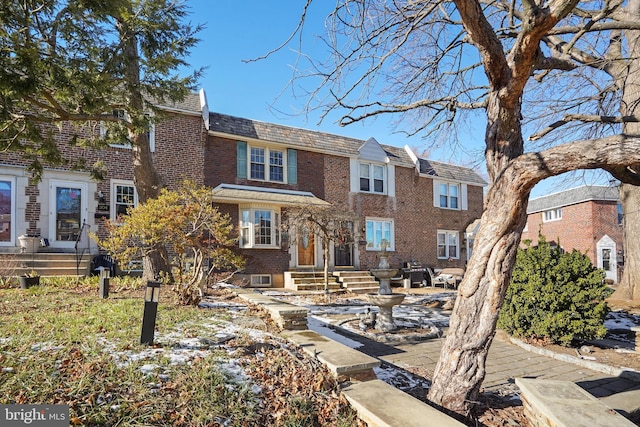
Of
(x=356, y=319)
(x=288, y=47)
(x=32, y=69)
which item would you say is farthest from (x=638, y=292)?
(x=32, y=69)

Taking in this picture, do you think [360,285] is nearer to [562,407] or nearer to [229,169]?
[229,169]

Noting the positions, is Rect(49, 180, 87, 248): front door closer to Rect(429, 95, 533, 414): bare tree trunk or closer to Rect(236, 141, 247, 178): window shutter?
Rect(236, 141, 247, 178): window shutter

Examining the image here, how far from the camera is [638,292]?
1030 centimetres

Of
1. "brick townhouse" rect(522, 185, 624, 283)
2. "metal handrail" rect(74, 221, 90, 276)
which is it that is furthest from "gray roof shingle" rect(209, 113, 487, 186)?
"brick townhouse" rect(522, 185, 624, 283)

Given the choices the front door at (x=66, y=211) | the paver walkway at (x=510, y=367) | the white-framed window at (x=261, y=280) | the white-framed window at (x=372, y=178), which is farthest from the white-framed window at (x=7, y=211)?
the white-framed window at (x=372, y=178)

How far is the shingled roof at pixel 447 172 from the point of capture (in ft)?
73.8

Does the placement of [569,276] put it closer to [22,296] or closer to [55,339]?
[55,339]

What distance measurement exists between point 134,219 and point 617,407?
25.2 feet

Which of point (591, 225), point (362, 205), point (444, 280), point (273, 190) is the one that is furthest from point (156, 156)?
point (591, 225)

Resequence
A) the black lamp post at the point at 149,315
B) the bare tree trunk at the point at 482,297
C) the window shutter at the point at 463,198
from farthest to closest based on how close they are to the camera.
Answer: the window shutter at the point at 463,198 → the black lamp post at the point at 149,315 → the bare tree trunk at the point at 482,297

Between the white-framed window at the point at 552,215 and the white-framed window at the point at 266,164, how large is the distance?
79.0ft

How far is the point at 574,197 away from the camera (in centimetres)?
2881

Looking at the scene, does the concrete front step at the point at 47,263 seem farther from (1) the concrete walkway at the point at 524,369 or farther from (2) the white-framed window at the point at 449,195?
(2) the white-framed window at the point at 449,195

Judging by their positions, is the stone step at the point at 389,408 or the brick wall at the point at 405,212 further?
the brick wall at the point at 405,212
